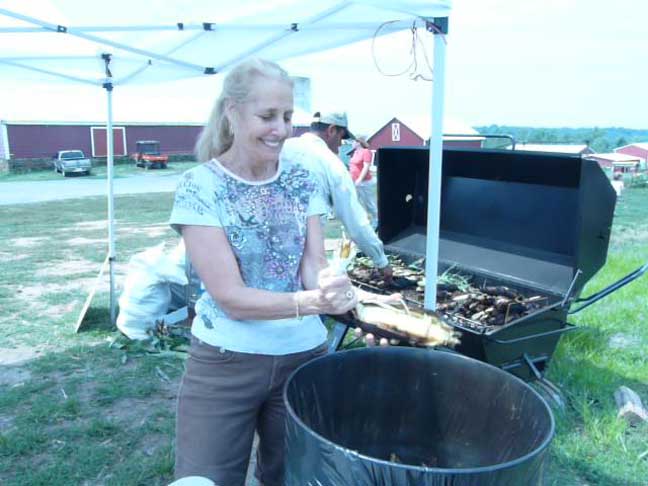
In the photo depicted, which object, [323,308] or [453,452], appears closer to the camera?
[323,308]

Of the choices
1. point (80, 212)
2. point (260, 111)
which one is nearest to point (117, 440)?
point (260, 111)

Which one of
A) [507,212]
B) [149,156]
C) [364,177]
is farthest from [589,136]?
[507,212]

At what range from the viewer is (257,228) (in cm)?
163

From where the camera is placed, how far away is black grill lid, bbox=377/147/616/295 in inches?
125

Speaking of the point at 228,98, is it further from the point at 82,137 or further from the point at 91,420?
the point at 82,137

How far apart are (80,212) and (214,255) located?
1350 cm

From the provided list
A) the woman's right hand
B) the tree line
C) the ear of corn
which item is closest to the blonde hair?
the woman's right hand

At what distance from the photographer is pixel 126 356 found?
4.37m

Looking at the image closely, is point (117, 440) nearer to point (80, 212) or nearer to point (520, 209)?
point (520, 209)

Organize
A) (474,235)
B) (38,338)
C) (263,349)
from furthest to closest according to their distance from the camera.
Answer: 1. (38,338)
2. (474,235)
3. (263,349)

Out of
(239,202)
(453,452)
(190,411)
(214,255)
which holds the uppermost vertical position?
(239,202)

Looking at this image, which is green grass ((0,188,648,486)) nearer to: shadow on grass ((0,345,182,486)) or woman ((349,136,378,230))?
shadow on grass ((0,345,182,486))

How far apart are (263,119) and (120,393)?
2869mm

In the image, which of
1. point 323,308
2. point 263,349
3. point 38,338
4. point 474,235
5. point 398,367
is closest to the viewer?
point 323,308
